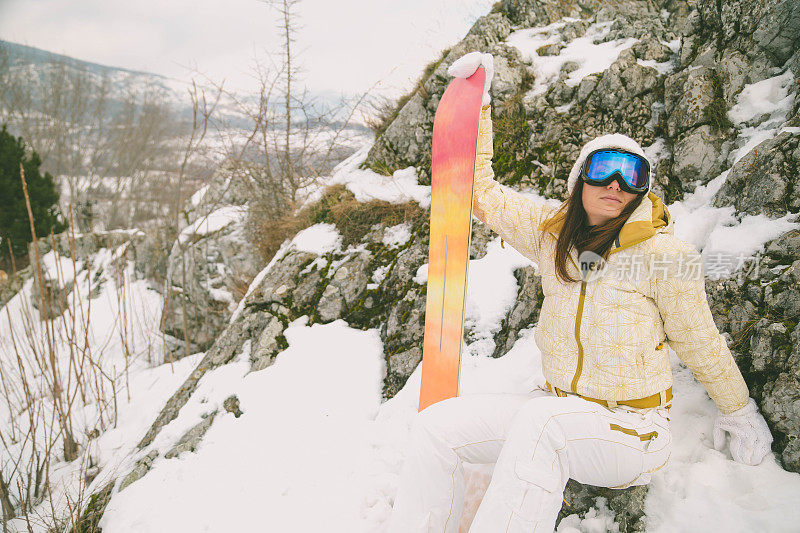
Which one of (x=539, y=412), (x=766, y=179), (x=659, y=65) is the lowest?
(x=539, y=412)

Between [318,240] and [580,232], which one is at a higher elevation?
[580,232]

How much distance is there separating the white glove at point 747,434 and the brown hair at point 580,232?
77cm

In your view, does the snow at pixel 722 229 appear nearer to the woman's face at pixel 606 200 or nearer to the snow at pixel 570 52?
the woman's face at pixel 606 200

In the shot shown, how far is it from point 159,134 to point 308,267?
2288 cm

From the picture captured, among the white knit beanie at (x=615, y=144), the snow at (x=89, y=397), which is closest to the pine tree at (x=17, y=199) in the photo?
the snow at (x=89, y=397)

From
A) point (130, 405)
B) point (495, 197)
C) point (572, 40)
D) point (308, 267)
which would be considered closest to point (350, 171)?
point (308, 267)

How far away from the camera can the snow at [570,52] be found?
10.6 ft

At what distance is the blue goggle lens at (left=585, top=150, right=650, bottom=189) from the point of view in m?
1.33

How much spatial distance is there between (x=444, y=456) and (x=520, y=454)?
318mm

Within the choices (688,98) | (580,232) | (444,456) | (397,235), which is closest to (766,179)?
(688,98)

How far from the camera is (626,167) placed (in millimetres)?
1337

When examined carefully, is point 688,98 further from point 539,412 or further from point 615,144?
point 539,412

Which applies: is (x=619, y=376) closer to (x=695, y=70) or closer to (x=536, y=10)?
(x=695, y=70)

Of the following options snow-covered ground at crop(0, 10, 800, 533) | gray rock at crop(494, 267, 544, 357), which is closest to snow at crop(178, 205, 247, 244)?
snow-covered ground at crop(0, 10, 800, 533)
